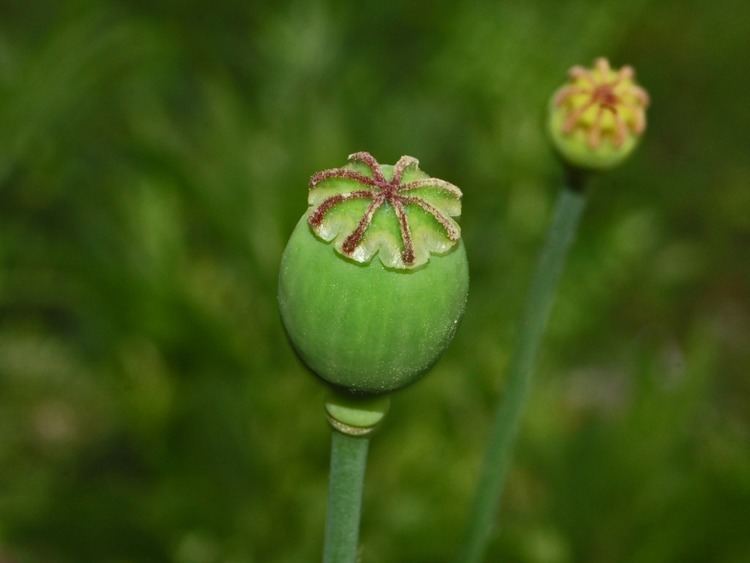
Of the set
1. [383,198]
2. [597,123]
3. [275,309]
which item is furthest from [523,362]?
[275,309]

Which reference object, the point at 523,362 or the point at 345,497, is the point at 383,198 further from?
the point at 523,362

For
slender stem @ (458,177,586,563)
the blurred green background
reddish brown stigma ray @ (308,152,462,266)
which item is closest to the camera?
reddish brown stigma ray @ (308,152,462,266)

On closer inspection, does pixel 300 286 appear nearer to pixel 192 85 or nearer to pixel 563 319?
pixel 563 319

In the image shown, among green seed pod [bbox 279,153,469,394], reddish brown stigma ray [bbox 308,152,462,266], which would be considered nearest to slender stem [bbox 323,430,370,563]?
green seed pod [bbox 279,153,469,394]

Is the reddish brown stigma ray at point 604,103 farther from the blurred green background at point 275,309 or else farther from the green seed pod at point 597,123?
the blurred green background at point 275,309

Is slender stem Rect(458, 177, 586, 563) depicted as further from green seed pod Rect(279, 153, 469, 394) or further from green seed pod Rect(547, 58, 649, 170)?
green seed pod Rect(279, 153, 469, 394)

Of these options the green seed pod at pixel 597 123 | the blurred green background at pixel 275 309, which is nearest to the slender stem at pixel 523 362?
the green seed pod at pixel 597 123

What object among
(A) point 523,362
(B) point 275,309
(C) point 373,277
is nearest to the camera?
(C) point 373,277

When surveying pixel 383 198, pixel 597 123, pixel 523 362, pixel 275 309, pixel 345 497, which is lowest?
pixel 345 497
